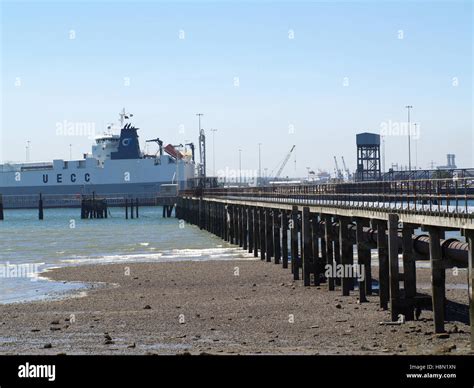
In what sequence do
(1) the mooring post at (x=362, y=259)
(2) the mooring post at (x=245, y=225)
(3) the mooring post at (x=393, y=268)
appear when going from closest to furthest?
(3) the mooring post at (x=393, y=268), (1) the mooring post at (x=362, y=259), (2) the mooring post at (x=245, y=225)

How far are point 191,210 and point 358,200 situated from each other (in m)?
67.8

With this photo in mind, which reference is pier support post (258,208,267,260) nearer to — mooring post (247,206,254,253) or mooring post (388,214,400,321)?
mooring post (247,206,254,253)

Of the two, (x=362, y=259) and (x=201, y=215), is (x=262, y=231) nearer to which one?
(x=362, y=259)

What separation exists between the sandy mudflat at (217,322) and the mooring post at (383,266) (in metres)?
0.44

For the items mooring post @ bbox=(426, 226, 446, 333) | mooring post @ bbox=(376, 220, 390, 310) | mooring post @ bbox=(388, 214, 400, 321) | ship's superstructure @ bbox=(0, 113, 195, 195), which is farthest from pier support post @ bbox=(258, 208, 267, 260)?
ship's superstructure @ bbox=(0, 113, 195, 195)

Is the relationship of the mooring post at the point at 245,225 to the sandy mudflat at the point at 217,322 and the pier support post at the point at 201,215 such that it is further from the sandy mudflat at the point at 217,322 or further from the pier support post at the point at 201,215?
the pier support post at the point at 201,215

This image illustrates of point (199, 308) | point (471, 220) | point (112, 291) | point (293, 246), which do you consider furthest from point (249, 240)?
point (471, 220)

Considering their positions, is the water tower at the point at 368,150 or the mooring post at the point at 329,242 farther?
the water tower at the point at 368,150

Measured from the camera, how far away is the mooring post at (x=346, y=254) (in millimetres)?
30641

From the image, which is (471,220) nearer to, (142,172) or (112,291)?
(112,291)

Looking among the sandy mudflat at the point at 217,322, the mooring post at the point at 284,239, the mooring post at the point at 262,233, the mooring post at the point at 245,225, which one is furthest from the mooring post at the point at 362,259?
the mooring post at the point at 245,225

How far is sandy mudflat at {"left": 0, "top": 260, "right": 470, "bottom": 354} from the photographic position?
71.3 ft

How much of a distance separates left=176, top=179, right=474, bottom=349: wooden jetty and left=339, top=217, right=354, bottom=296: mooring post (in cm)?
3
